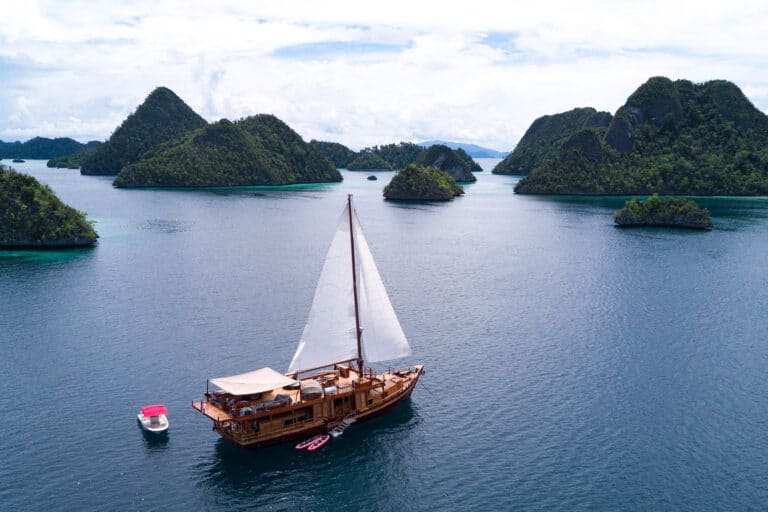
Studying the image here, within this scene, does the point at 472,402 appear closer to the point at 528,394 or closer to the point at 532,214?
the point at 528,394

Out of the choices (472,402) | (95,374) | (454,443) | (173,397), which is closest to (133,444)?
(173,397)

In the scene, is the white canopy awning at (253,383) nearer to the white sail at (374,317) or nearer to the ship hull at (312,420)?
the ship hull at (312,420)

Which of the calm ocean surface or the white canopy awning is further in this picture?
the white canopy awning

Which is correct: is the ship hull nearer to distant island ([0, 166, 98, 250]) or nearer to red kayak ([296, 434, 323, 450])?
red kayak ([296, 434, 323, 450])

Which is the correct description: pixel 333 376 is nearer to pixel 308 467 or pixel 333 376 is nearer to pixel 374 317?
pixel 374 317

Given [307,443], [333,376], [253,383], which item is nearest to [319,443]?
[307,443]

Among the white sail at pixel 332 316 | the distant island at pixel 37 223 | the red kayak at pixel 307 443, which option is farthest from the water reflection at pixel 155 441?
the distant island at pixel 37 223

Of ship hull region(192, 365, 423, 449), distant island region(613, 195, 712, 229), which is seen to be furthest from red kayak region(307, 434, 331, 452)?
distant island region(613, 195, 712, 229)
